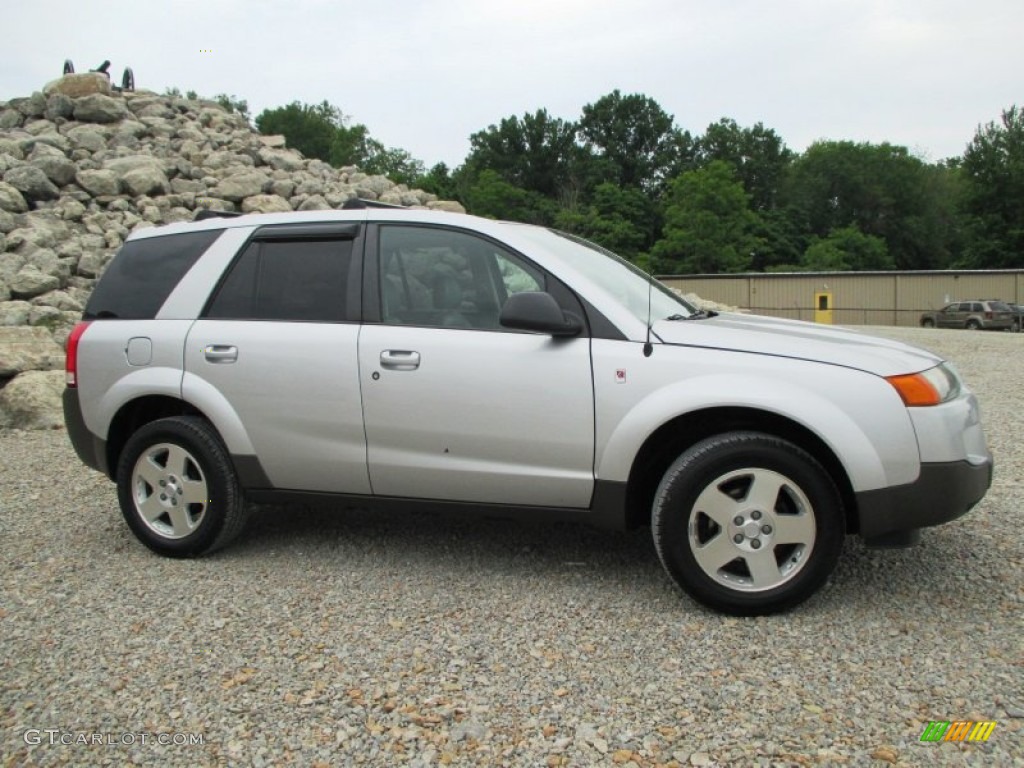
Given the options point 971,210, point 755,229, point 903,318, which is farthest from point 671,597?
point 755,229

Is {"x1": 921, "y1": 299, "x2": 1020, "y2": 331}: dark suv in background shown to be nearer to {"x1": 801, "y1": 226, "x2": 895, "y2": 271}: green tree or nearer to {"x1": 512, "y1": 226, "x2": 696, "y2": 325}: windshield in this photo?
{"x1": 512, "y1": 226, "x2": 696, "y2": 325}: windshield

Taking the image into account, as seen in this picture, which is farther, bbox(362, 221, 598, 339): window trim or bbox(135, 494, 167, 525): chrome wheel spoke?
bbox(135, 494, 167, 525): chrome wheel spoke

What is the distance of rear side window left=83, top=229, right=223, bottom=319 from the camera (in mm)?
4648

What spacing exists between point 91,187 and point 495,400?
1584 cm

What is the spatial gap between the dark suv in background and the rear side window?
108ft

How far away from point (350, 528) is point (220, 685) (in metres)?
1.96

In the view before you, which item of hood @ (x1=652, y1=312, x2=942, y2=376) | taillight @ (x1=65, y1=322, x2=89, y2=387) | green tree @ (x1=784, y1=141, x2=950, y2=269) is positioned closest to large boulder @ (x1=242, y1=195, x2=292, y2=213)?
taillight @ (x1=65, y1=322, x2=89, y2=387)

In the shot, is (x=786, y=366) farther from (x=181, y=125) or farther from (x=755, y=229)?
(x=755, y=229)

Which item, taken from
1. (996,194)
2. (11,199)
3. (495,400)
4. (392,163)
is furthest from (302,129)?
(495,400)

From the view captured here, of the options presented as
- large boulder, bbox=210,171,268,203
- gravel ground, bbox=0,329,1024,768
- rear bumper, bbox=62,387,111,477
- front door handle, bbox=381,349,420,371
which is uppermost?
large boulder, bbox=210,171,268,203

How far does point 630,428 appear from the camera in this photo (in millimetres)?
3646

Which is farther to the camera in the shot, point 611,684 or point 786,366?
point 786,366

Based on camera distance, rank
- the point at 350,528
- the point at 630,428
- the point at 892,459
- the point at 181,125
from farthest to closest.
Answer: the point at 181,125, the point at 350,528, the point at 630,428, the point at 892,459

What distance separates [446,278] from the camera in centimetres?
414
